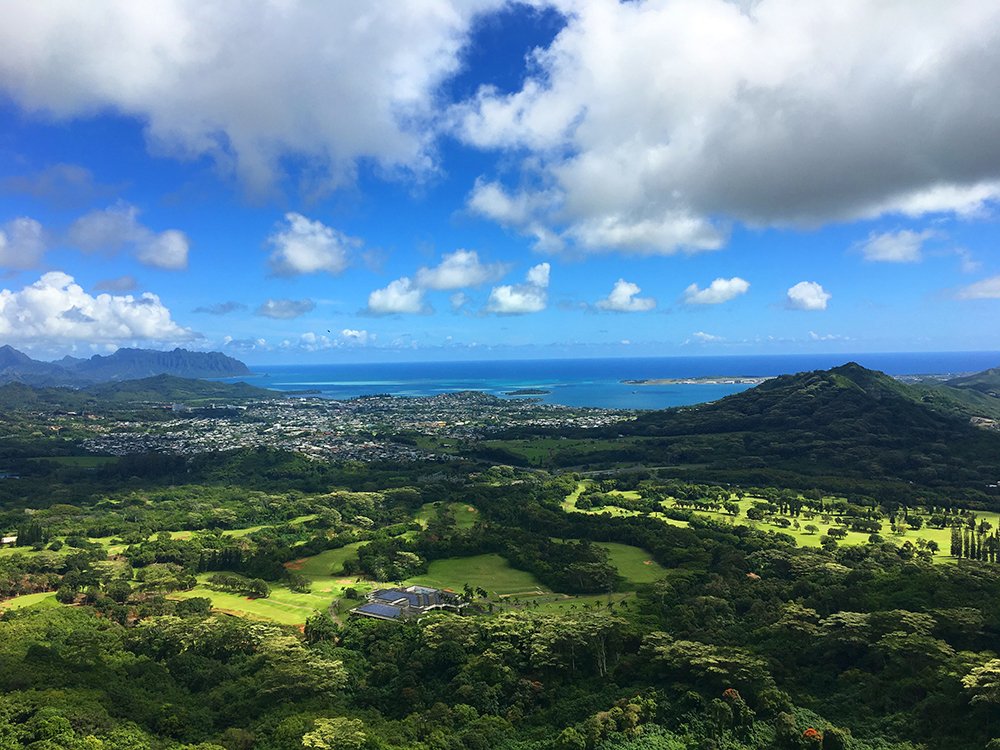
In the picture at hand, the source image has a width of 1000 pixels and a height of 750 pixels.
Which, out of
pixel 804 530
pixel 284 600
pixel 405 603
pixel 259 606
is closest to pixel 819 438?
pixel 804 530

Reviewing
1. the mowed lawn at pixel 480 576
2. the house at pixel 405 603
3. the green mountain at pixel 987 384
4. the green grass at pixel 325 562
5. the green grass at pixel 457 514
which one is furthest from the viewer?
the green mountain at pixel 987 384

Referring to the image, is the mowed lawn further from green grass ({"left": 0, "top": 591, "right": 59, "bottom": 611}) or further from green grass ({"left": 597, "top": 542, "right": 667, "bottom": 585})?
green grass ({"left": 0, "top": 591, "right": 59, "bottom": 611})

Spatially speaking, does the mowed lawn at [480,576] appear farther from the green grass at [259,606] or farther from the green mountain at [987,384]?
the green mountain at [987,384]

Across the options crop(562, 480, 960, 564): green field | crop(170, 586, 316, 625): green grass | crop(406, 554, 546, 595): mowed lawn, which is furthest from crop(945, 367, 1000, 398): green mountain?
crop(170, 586, 316, 625): green grass

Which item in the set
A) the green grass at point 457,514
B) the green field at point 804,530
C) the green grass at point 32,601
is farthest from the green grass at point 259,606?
the green field at point 804,530

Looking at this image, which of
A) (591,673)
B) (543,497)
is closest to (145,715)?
(591,673)

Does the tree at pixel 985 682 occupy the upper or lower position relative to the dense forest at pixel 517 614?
upper

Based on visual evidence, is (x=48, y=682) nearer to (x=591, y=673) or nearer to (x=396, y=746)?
(x=396, y=746)
